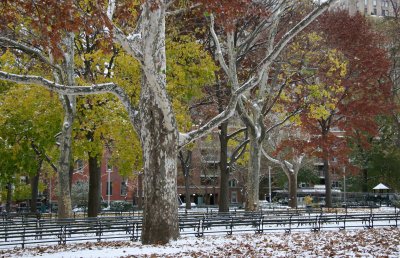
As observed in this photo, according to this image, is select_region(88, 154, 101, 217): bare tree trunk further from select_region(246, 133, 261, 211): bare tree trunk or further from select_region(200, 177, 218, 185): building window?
select_region(200, 177, 218, 185): building window

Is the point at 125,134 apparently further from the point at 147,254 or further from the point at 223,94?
the point at 147,254

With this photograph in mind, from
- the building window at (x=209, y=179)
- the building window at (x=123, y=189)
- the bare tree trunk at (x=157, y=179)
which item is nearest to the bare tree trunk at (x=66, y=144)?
the bare tree trunk at (x=157, y=179)

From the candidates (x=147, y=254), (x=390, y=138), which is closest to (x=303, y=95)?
(x=147, y=254)

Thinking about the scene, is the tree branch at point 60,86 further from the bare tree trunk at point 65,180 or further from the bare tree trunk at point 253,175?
the bare tree trunk at point 253,175

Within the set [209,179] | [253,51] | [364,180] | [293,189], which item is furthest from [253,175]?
[209,179]

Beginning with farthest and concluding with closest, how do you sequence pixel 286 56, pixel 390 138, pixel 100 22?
pixel 390 138
pixel 286 56
pixel 100 22

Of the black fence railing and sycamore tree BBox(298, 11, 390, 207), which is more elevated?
sycamore tree BBox(298, 11, 390, 207)

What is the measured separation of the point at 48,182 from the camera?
63.3 m

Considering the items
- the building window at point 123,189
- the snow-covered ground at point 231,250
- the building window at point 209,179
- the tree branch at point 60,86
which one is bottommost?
the snow-covered ground at point 231,250

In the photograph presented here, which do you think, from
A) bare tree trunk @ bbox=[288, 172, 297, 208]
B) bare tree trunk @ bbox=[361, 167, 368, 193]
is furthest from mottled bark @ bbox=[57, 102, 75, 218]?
bare tree trunk @ bbox=[361, 167, 368, 193]

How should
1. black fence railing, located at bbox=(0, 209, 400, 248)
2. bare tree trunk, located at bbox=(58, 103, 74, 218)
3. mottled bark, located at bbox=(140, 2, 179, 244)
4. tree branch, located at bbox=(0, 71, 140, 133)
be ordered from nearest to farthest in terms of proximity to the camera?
tree branch, located at bbox=(0, 71, 140, 133) < mottled bark, located at bbox=(140, 2, 179, 244) < black fence railing, located at bbox=(0, 209, 400, 248) < bare tree trunk, located at bbox=(58, 103, 74, 218)

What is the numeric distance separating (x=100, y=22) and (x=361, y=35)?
2741 cm

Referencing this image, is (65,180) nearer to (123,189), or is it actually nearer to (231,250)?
(231,250)

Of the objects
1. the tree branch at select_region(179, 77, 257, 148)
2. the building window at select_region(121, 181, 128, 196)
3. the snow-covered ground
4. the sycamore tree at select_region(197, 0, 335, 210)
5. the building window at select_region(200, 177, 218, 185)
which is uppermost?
the sycamore tree at select_region(197, 0, 335, 210)
